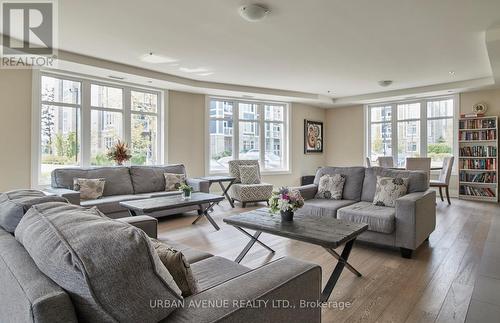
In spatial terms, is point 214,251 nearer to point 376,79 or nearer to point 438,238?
point 438,238

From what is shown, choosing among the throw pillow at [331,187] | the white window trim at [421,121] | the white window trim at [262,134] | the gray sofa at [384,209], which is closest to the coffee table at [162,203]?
the gray sofa at [384,209]

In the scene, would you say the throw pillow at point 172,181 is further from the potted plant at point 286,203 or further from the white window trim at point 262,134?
the potted plant at point 286,203

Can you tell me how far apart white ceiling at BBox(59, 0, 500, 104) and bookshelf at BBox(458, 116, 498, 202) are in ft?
4.09

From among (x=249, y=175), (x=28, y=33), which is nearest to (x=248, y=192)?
(x=249, y=175)

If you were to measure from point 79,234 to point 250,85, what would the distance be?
19.7 feet

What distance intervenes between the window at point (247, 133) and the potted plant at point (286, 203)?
4.39 meters

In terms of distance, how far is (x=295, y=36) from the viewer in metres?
3.77

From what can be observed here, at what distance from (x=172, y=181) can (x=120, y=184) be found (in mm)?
858

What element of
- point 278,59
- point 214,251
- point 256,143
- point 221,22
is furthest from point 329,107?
point 214,251

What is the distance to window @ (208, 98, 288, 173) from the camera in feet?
23.2

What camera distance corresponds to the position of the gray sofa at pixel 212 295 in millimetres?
833

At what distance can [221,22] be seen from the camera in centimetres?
337

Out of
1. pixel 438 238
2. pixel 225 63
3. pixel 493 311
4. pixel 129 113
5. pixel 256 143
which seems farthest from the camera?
pixel 256 143

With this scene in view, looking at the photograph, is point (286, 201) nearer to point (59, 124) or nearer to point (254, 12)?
point (254, 12)
